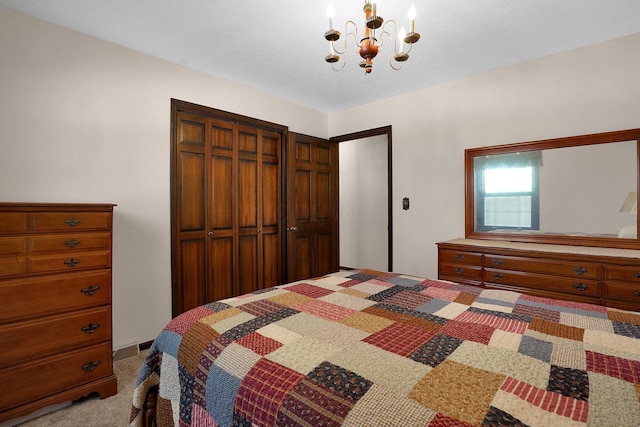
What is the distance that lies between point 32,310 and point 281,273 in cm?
251

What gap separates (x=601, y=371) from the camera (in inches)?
34.9

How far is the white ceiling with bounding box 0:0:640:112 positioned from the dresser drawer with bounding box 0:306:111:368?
211cm

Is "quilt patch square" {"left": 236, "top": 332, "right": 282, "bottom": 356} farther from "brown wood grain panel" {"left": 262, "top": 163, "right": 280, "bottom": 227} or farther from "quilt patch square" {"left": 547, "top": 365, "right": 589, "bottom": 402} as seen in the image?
"brown wood grain panel" {"left": 262, "top": 163, "right": 280, "bottom": 227}

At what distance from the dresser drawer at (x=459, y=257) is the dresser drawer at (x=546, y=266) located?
0.08 metres

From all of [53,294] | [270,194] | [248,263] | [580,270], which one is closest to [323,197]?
[270,194]

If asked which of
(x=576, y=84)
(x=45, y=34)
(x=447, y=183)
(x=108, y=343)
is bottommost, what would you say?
(x=108, y=343)

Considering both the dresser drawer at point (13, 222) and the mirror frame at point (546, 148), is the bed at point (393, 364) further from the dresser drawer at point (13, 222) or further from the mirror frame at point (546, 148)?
the mirror frame at point (546, 148)

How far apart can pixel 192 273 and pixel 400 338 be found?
2557mm

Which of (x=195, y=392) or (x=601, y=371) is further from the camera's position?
(x=195, y=392)

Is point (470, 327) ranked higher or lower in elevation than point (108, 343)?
higher

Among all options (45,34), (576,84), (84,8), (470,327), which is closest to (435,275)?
(576,84)

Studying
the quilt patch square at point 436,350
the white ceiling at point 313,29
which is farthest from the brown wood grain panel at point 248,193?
the quilt patch square at point 436,350

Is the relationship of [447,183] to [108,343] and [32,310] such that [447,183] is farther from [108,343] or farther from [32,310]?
[32,310]

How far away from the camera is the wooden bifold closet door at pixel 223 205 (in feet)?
10.1
